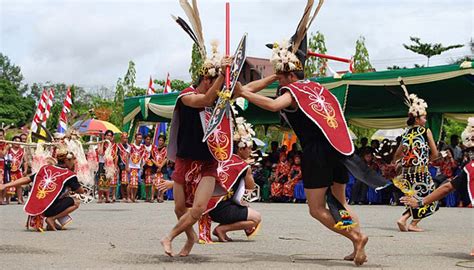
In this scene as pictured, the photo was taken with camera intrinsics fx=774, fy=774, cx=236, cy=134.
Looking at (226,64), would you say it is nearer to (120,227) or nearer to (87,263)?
(87,263)

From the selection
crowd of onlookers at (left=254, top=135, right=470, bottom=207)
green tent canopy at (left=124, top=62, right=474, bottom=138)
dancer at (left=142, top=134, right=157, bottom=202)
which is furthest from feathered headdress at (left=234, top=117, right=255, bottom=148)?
dancer at (left=142, top=134, right=157, bottom=202)

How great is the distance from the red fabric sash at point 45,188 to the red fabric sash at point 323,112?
4623 mm

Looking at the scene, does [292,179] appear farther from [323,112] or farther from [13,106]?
[13,106]

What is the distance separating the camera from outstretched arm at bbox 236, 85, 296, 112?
21.5ft

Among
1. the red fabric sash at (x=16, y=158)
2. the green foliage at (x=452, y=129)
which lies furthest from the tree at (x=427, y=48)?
the red fabric sash at (x=16, y=158)

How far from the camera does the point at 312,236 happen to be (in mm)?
9672

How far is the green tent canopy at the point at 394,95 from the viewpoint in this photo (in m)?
15.9

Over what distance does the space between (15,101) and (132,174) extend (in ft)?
135

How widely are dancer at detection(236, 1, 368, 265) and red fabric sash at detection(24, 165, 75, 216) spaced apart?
434 centimetres

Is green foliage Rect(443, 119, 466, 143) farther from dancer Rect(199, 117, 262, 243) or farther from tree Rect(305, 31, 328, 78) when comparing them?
dancer Rect(199, 117, 262, 243)

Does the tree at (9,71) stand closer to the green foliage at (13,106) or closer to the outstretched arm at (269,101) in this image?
the green foliage at (13,106)

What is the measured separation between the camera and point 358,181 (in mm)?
18500

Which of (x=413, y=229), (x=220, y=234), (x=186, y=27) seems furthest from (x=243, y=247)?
(x=413, y=229)


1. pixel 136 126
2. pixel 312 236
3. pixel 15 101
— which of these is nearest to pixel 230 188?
pixel 312 236
